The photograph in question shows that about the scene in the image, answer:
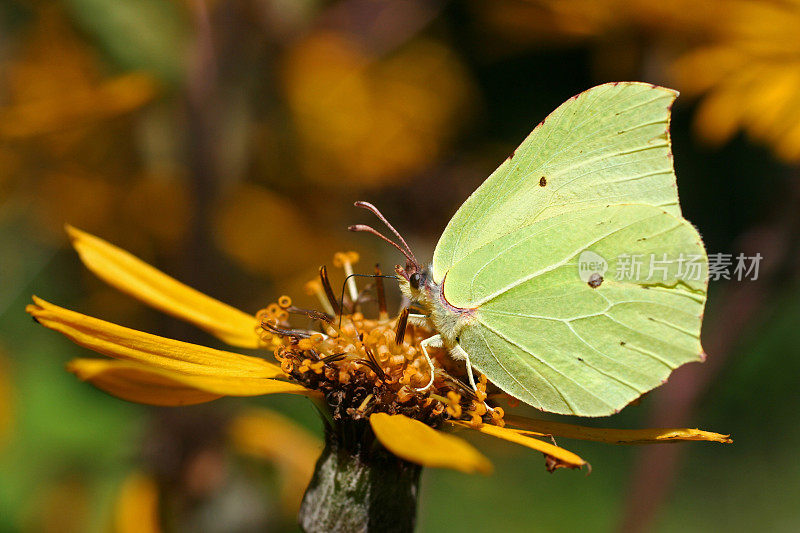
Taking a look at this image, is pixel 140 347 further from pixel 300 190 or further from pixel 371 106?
pixel 371 106

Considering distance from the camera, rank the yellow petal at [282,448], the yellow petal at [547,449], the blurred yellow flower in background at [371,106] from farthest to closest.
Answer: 1. the blurred yellow flower in background at [371,106]
2. the yellow petal at [282,448]
3. the yellow petal at [547,449]

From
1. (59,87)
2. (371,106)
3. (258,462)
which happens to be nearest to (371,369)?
(258,462)

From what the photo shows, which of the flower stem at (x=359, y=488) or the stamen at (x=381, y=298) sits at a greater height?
the stamen at (x=381, y=298)

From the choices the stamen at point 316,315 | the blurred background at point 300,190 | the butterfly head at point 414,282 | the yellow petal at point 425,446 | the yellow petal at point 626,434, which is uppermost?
the blurred background at point 300,190

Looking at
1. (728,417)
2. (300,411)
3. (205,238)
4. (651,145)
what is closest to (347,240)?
(300,411)

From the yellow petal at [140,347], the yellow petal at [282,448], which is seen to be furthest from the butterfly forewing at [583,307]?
the yellow petal at [282,448]

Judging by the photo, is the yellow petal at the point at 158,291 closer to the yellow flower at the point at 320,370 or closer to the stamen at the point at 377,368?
the yellow flower at the point at 320,370
